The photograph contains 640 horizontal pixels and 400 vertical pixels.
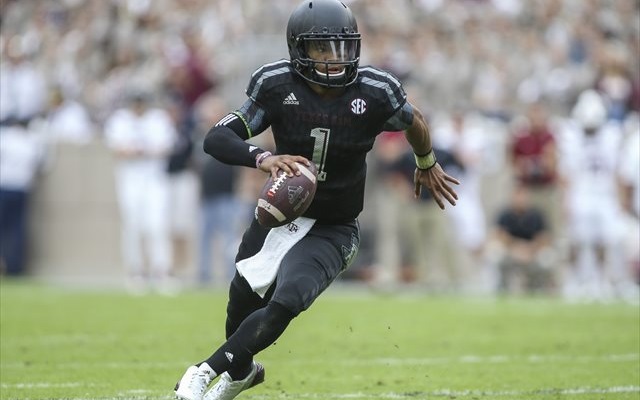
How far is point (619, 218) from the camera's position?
14.8 m

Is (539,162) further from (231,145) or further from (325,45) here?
(231,145)

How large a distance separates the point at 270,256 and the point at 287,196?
0.51 meters

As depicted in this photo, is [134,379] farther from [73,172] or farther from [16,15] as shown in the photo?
[16,15]

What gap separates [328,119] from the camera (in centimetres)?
600

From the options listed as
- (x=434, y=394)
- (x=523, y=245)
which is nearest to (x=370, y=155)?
(x=523, y=245)

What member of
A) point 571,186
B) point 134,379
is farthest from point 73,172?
point 134,379

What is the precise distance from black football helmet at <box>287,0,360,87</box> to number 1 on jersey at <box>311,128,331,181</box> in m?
0.23

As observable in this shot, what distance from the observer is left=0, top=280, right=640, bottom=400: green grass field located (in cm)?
702

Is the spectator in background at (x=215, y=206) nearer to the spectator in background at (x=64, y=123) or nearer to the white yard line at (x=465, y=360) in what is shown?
the spectator in background at (x=64, y=123)

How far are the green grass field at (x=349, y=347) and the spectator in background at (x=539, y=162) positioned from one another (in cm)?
157

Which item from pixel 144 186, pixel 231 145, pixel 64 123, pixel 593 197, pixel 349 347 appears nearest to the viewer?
pixel 231 145

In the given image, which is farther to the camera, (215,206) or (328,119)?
(215,206)

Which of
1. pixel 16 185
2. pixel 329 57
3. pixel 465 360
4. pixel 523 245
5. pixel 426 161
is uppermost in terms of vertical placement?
pixel 329 57

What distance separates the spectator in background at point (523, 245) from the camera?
1427 cm
